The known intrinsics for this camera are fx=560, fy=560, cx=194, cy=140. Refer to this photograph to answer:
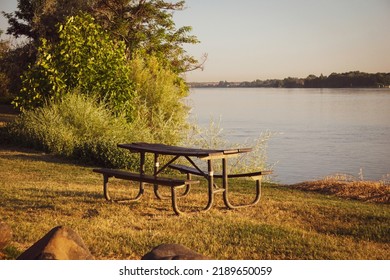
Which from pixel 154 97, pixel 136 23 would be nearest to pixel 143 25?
pixel 136 23

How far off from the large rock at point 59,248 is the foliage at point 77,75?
1227cm

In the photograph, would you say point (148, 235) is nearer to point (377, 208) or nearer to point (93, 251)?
point (93, 251)

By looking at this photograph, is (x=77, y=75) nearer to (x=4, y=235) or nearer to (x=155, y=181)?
(x=155, y=181)

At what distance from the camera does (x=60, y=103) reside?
53.6 ft

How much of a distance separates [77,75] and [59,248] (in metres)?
12.9

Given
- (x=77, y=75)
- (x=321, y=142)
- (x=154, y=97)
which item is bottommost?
(x=321, y=142)

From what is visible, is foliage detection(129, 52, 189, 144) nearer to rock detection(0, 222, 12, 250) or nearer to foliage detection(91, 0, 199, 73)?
Answer: foliage detection(91, 0, 199, 73)

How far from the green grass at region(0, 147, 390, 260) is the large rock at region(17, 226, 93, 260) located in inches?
41.6

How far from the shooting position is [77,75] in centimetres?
1673

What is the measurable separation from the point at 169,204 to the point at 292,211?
5.88ft

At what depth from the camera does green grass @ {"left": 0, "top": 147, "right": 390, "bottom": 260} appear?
595 centimetres

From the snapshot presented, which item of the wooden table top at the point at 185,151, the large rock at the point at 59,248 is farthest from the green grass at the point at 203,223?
the large rock at the point at 59,248

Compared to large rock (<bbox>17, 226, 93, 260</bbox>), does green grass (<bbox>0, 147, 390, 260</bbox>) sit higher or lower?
lower

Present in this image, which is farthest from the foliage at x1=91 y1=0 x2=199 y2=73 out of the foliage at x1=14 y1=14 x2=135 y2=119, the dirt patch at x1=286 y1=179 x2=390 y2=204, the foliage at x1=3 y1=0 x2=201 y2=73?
the dirt patch at x1=286 y1=179 x2=390 y2=204
